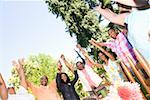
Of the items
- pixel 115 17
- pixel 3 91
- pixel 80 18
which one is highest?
pixel 80 18

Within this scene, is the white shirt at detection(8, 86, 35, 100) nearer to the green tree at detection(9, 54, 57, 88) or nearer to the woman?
the woman

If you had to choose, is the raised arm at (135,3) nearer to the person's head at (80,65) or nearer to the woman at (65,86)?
the woman at (65,86)

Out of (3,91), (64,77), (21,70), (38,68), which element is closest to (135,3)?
(3,91)

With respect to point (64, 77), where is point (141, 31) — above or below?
above

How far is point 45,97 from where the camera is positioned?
7.36 m

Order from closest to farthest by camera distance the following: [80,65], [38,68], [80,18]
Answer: [80,65], [80,18], [38,68]

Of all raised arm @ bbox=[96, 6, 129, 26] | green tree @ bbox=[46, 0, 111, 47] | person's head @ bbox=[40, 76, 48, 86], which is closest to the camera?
raised arm @ bbox=[96, 6, 129, 26]

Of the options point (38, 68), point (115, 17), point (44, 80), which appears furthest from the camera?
point (38, 68)

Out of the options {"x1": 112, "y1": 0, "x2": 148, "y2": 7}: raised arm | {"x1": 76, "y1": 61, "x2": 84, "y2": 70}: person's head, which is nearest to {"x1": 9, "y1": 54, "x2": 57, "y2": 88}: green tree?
{"x1": 76, "y1": 61, "x2": 84, "y2": 70}: person's head

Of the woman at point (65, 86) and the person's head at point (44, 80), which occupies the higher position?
the person's head at point (44, 80)

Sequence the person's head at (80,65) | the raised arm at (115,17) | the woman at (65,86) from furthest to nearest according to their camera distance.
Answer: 1. the person's head at (80,65)
2. the woman at (65,86)
3. the raised arm at (115,17)

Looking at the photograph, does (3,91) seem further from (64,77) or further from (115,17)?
(115,17)

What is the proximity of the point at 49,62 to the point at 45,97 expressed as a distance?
40439 mm

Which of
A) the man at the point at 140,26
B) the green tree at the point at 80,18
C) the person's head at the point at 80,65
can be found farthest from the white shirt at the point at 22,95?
the green tree at the point at 80,18
